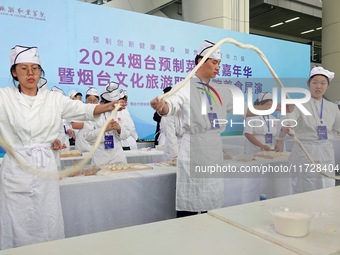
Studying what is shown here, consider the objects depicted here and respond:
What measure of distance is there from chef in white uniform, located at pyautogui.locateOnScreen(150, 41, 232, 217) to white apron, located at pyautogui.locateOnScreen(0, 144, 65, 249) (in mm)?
758

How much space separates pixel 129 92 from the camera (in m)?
4.24

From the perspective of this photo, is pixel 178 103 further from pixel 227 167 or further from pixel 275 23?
→ pixel 275 23

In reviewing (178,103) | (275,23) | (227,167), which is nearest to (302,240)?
(178,103)

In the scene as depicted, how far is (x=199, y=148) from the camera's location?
1.85 metres

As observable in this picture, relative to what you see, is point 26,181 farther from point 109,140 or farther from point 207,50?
point 207,50

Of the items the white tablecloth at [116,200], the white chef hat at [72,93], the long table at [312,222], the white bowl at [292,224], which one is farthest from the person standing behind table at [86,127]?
the white bowl at [292,224]

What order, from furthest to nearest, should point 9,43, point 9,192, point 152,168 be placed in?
point 9,43 < point 152,168 < point 9,192

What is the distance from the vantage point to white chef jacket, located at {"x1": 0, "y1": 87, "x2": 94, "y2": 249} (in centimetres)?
144

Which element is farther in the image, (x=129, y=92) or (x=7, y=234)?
(x=129, y=92)

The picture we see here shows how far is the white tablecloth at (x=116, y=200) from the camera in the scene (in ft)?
5.77

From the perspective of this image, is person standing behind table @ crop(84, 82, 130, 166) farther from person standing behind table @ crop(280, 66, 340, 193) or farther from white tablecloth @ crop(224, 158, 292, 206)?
person standing behind table @ crop(280, 66, 340, 193)

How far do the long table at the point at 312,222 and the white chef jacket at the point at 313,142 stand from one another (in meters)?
0.78

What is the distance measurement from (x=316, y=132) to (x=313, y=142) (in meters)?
0.08

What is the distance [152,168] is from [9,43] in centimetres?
225
